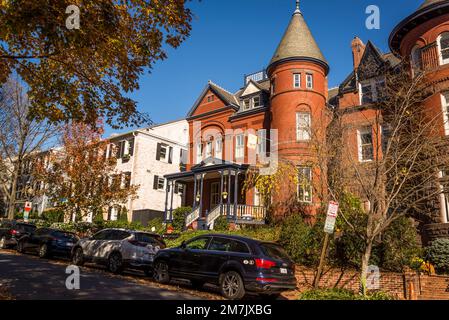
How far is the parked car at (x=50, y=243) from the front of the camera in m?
18.4

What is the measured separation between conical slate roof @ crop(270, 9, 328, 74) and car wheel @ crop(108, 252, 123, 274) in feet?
59.2

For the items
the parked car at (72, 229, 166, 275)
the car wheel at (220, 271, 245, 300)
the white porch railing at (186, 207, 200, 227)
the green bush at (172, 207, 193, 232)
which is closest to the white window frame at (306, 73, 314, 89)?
the white porch railing at (186, 207, 200, 227)

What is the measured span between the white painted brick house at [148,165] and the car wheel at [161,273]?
67.7 ft

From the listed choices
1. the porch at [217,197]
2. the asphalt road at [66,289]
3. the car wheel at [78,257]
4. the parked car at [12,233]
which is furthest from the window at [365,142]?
the parked car at [12,233]

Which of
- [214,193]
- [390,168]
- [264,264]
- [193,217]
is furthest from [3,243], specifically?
[390,168]

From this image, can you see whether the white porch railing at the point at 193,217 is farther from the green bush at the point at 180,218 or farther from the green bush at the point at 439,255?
the green bush at the point at 439,255

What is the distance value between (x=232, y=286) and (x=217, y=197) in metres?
19.8

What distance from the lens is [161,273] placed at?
12.7m

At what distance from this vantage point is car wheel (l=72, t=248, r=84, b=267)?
645 inches

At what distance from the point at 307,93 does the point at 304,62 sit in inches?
92.6

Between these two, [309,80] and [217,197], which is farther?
[217,197]

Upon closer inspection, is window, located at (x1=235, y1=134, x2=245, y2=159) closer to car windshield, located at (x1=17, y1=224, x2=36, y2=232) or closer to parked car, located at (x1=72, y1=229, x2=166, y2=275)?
parked car, located at (x1=72, y1=229, x2=166, y2=275)

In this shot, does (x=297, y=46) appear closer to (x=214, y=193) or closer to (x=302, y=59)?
(x=302, y=59)
